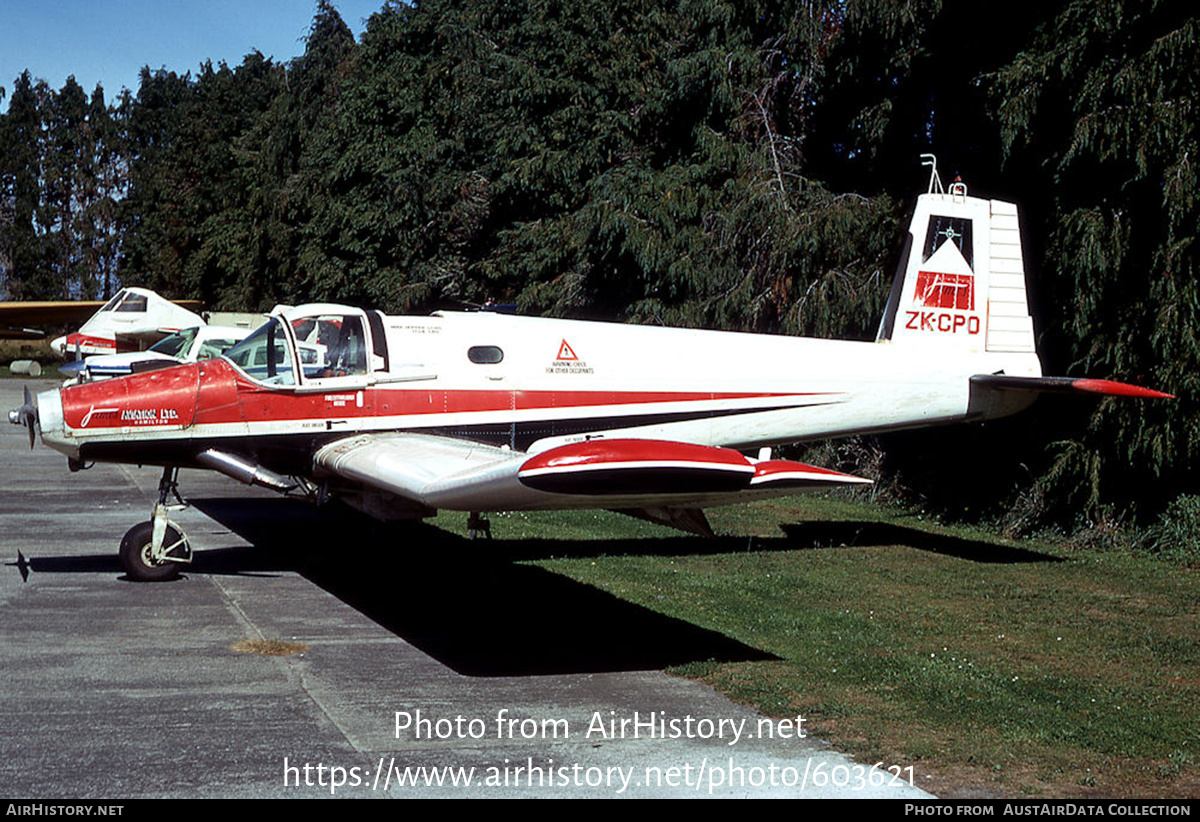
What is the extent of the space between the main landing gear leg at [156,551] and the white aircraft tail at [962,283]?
725 cm

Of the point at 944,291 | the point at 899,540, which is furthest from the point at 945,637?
the point at 899,540

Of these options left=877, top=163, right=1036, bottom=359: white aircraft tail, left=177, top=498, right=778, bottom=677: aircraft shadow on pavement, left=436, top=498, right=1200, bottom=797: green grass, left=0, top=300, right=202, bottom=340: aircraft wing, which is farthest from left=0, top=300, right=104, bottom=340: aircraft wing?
left=877, top=163, right=1036, bottom=359: white aircraft tail

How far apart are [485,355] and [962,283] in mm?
5137

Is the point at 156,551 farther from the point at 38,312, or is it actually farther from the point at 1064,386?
the point at 38,312

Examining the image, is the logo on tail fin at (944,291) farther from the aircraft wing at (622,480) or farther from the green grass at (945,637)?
the aircraft wing at (622,480)

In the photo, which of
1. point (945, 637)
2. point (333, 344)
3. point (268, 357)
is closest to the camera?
point (945, 637)

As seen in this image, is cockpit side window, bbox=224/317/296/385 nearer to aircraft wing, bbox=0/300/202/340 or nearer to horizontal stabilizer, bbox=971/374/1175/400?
horizontal stabilizer, bbox=971/374/1175/400

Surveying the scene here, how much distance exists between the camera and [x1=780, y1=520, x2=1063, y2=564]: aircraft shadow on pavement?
1298 cm

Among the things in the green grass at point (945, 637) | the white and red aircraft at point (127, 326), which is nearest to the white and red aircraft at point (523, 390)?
the green grass at point (945, 637)

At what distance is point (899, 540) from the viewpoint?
1381 cm

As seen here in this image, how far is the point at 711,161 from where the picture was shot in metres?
19.8

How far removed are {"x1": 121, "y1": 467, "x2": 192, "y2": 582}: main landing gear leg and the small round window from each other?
2807mm

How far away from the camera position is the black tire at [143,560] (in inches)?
398

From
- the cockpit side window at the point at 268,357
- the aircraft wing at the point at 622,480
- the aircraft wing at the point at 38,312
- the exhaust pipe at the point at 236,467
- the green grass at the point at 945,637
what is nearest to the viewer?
the green grass at the point at 945,637
